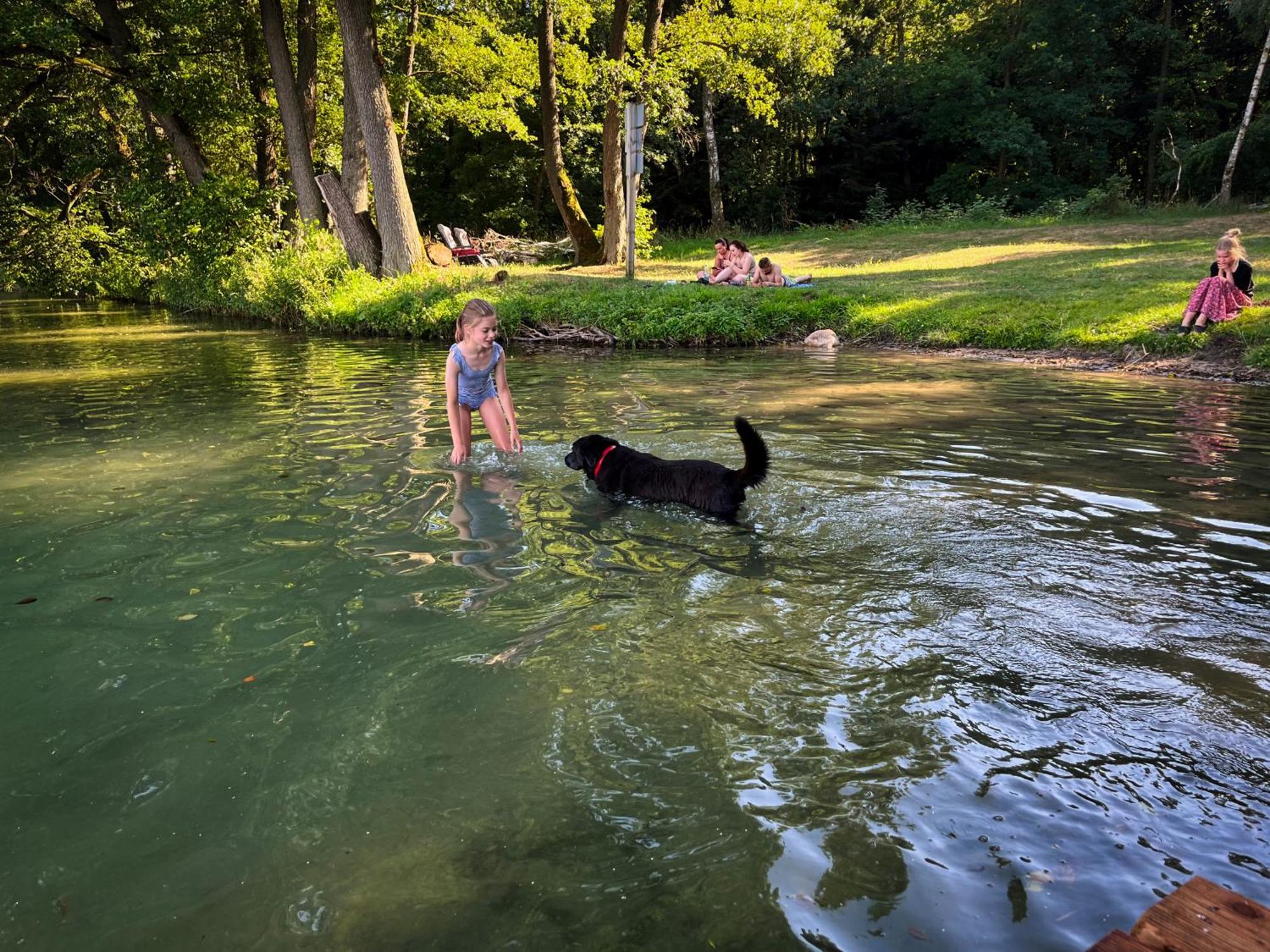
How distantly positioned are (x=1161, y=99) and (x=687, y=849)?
42.4 meters

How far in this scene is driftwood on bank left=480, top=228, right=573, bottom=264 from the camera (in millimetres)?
26016

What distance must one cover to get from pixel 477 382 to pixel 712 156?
89.1ft

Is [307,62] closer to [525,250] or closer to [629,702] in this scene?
[525,250]

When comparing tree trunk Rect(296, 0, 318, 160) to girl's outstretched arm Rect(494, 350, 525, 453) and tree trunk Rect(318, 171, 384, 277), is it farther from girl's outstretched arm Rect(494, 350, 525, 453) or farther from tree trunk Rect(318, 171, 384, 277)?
girl's outstretched arm Rect(494, 350, 525, 453)

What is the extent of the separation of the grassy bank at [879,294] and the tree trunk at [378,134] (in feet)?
3.59

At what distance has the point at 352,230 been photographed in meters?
20.7

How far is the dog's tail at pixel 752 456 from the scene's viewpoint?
4.94 m

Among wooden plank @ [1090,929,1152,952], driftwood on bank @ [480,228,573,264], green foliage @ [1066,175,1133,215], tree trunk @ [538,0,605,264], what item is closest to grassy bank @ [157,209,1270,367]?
tree trunk @ [538,0,605,264]

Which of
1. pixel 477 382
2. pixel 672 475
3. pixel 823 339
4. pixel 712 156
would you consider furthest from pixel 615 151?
pixel 672 475

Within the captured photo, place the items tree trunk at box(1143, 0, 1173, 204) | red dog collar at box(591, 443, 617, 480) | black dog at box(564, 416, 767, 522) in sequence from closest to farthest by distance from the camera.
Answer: black dog at box(564, 416, 767, 522) → red dog collar at box(591, 443, 617, 480) → tree trunk at box(1143, 0, 1173, 204)

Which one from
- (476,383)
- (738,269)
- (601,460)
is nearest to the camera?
(601,460)

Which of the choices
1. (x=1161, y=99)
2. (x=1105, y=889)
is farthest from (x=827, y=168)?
(x=1105, y=889)

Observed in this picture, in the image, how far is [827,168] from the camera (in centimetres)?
3644

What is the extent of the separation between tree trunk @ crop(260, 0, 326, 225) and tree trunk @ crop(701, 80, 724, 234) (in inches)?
610
